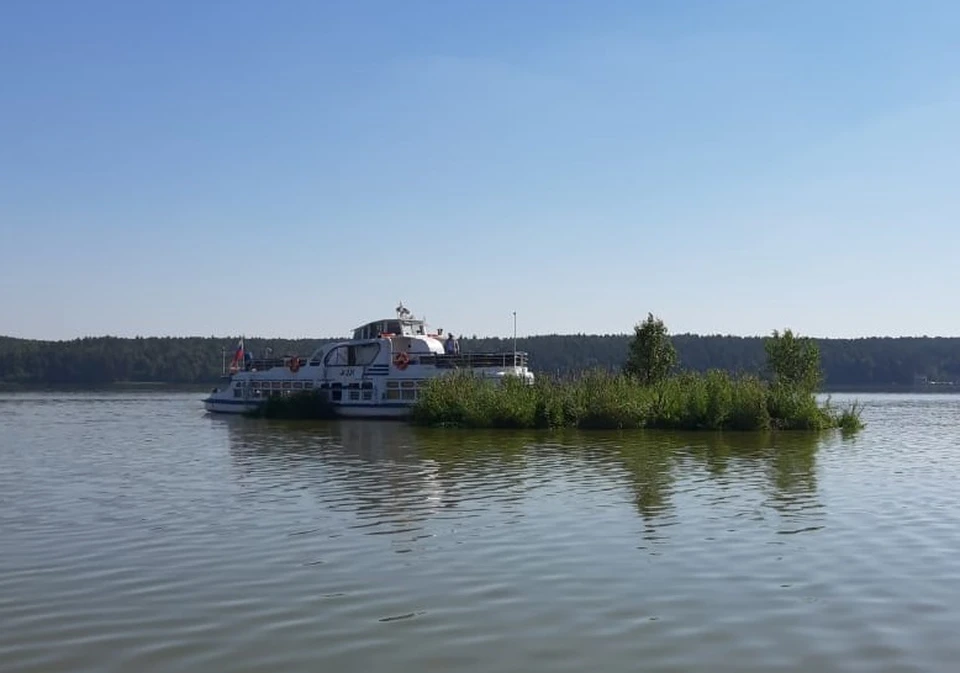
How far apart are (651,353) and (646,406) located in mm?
13329

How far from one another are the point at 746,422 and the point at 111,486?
2577cm

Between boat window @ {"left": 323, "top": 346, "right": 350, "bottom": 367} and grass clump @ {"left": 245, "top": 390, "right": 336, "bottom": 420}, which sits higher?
boat window @ {"left": 323, "top": 346, "right": 350, "bottom": 367}

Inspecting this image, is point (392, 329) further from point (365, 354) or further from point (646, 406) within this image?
point (646, 406)

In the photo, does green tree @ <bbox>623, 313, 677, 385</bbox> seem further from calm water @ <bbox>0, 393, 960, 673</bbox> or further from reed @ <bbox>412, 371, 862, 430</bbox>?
calm water @ <bbox>0, 393, 960, 673</bbox>

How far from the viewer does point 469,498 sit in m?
19.6

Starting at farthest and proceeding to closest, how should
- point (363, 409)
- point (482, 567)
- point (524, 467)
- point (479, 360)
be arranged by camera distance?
point (363, 409), point (479, 360), point (524, 467), point (482, 567)

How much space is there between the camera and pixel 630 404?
41281 millimetres

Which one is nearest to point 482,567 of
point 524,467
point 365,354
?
point 524,467

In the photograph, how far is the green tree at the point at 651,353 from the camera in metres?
54.2

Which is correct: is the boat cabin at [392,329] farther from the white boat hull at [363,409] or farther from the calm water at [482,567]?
the calm water at [482,567]

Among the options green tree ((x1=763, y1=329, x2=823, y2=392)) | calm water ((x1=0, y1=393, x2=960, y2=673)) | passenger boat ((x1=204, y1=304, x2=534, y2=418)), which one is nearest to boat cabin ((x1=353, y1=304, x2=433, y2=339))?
passenger boat ((x1=204, y1=304, x2=534, y2=418))

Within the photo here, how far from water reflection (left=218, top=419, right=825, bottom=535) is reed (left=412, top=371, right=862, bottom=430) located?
2.07 m

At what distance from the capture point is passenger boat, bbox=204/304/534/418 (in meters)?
51.3

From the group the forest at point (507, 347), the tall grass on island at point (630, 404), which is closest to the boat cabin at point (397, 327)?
the tall grass on island at point (630, 404)
